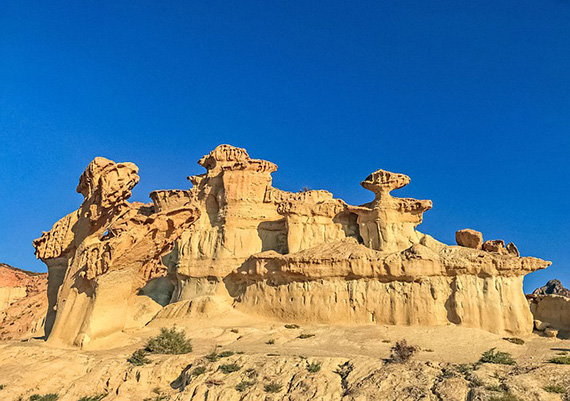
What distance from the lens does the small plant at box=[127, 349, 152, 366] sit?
54.9 feet

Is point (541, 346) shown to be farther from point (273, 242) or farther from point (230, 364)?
point (273, 242)

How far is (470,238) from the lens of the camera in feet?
104

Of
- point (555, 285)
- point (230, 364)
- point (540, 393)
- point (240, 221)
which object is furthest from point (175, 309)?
point (555, 285)

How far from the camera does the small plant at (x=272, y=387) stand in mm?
13577

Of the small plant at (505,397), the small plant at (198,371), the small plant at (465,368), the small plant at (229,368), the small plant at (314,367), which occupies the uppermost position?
the small plant at (465,368)

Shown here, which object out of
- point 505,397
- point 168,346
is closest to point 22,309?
point 168,346

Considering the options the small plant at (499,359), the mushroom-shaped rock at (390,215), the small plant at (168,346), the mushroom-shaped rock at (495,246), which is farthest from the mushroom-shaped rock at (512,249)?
the small plant at (168,346)

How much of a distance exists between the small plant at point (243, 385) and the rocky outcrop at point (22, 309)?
2012cm

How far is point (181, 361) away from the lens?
1678cm

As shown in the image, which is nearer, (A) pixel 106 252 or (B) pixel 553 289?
(A) pixel 106 252

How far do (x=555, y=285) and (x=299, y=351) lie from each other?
4749cm

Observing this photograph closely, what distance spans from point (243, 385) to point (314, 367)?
2.26 meters

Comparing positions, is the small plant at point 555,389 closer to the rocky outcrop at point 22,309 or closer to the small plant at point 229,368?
the small plant at point 229,368

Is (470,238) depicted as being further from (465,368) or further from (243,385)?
(243,385)
